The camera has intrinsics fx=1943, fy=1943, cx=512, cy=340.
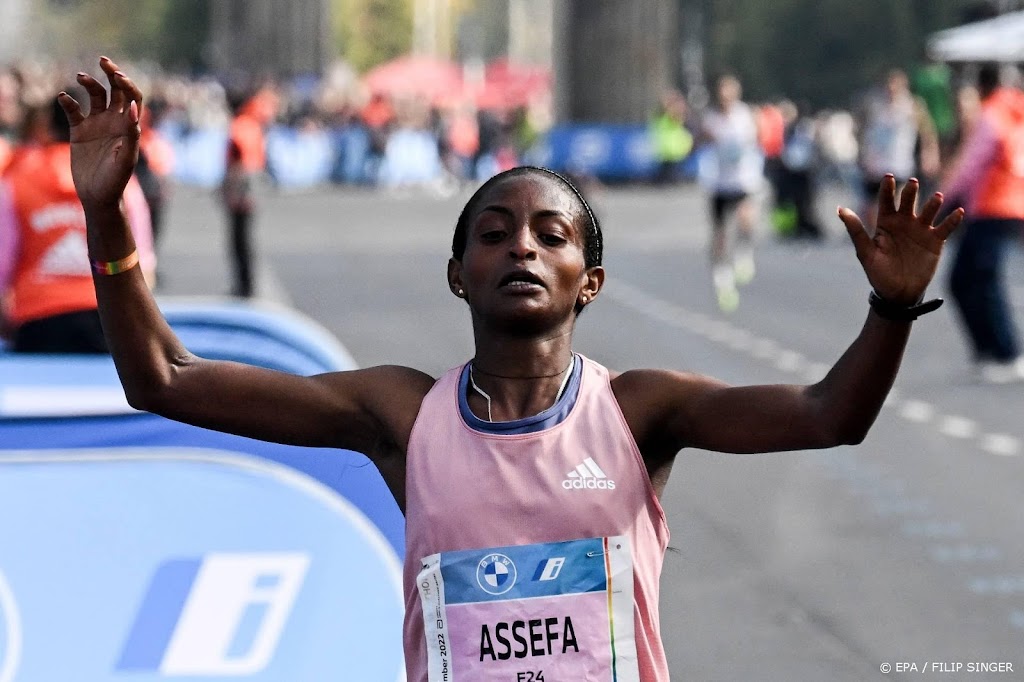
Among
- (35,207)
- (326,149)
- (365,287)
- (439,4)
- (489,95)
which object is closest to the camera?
(35,207)

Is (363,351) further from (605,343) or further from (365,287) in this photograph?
(365,287)

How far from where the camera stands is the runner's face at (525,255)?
305 centimetres

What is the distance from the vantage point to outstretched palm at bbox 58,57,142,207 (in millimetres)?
3133

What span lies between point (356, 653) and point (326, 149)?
39.1 metres

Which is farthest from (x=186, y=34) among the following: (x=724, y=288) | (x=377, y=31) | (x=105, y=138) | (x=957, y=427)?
(x=105, y=138)

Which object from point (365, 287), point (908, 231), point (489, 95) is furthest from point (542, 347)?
point (489, 95)

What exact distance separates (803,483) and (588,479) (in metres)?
6.32

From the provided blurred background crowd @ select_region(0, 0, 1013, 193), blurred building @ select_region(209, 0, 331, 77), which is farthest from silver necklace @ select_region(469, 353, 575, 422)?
blurred building @ select_region(209, 0, 331, 77)

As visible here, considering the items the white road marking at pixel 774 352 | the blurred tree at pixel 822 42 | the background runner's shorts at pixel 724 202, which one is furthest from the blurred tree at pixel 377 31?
the background runner's shorts at pixel 724 202

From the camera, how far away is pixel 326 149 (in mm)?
42562

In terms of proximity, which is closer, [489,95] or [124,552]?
[124,552]

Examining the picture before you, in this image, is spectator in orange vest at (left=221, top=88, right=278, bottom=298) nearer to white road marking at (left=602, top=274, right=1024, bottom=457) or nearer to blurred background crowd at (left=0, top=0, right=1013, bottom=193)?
blurred background crowd at (left=0, top=0, right=1013, bottom=193)

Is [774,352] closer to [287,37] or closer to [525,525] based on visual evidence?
[525,525]

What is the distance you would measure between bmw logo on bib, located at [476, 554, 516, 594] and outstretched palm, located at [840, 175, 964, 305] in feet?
2.32
